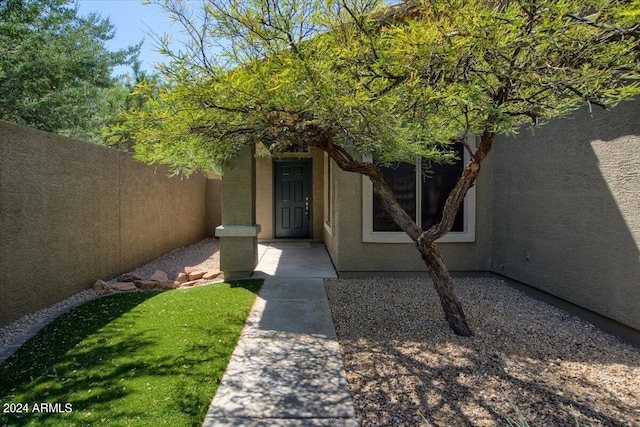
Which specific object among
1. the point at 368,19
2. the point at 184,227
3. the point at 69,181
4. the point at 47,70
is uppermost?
the point at 47,70

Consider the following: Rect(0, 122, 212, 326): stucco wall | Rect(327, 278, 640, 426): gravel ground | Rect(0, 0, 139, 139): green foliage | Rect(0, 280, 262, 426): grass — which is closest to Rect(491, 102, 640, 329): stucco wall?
Rect(327, 278, 640, 426): gravel ground

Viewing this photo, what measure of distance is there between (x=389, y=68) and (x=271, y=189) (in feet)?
30.0

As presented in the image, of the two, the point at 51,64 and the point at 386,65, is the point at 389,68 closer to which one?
the point at 386,65

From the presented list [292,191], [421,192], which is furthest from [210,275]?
[292,191]

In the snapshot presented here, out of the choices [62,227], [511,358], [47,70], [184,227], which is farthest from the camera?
[184,227]

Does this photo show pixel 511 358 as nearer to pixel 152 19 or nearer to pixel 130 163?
pixel 152 19

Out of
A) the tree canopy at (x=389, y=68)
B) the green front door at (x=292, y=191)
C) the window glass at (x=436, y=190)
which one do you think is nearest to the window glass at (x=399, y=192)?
the window glass at (x=436, y=190)

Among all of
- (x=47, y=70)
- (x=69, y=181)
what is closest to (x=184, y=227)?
(x=47, y=70)

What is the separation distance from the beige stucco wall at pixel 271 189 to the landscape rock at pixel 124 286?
5.59 metres

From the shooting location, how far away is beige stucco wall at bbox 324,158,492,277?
7.52 metres

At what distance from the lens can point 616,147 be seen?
4.68m

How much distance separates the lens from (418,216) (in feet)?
24.5

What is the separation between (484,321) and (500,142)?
3.58 m

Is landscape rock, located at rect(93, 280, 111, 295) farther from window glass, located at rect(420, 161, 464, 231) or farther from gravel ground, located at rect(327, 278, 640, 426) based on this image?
window glass, located at rect(420, 161, 464, 231)
